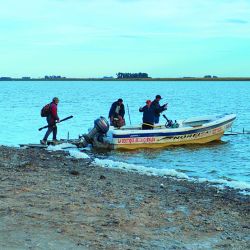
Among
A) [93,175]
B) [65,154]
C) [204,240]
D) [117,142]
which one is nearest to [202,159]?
[117,142]

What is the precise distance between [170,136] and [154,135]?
2.58 feet

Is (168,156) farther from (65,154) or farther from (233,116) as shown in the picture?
(233,116)

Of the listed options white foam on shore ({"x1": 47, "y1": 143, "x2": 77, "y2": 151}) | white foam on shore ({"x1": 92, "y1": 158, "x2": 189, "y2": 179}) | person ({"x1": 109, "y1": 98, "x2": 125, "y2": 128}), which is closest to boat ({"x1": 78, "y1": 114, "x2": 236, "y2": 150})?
person ({"x1": 109, "y1": 98, "x2": 125, "y2": 128})

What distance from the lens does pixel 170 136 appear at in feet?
63.1

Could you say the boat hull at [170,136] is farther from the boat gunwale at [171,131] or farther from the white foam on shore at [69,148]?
the white foam on shore at [69,148]

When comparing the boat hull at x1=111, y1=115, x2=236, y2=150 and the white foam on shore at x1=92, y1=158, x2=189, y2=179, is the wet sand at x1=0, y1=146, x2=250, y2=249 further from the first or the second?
the boat hull at x1=111, y1=115, x2=236, y2=150

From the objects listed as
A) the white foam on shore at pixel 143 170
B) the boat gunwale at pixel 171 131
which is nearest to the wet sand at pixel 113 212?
the white foam on shore at pixel 143 170

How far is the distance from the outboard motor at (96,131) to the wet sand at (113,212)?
649 centimetres

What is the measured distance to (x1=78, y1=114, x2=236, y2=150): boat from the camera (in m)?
18.0

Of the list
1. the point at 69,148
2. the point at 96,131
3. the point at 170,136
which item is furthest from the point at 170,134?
the point at 69,148

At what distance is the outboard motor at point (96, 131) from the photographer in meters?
17.6

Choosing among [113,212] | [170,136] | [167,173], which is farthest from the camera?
[170,136]

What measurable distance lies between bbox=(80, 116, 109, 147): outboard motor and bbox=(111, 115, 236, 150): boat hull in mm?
419

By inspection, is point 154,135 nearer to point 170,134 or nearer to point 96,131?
point 170,134
